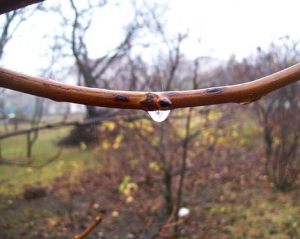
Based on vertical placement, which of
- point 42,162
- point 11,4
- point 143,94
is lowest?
point 42,162

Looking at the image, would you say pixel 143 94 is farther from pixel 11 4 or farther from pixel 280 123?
pixel 280 123

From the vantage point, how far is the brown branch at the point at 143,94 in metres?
0.48

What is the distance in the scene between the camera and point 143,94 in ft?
1.69

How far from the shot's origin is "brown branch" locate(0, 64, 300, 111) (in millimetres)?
483

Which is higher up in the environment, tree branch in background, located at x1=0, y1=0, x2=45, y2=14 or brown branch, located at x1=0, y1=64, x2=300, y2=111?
tree branch in background, located at x1=0, y1=0, x2=45, y2=14

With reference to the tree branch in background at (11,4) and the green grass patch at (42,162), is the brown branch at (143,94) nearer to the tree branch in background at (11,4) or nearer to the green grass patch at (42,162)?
the tree branch in background at (11,4)

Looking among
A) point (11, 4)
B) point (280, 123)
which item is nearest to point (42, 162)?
point (280, 123)

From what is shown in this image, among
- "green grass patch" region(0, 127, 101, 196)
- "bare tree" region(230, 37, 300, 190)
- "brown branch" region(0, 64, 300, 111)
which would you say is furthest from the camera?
"green grass patch" region(0, 127, 101, 196)

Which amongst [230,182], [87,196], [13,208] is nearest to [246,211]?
[230,182]

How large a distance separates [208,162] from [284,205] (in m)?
1.72

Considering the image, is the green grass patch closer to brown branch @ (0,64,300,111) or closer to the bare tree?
the bare tree

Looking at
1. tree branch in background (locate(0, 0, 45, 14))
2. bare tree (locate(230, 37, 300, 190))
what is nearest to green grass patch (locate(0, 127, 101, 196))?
bare tree (locate(230, 37, 300, 190))

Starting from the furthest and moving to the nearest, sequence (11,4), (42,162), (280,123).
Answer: (42,162)
(280,123)
(11,4)

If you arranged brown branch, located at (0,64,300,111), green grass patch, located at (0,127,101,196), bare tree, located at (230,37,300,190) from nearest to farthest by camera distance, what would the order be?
brown branch, located at (0,64,300,111) < bare tree, located at (230,37,300,190) < green grass patch, located at (0,127,101,196)
